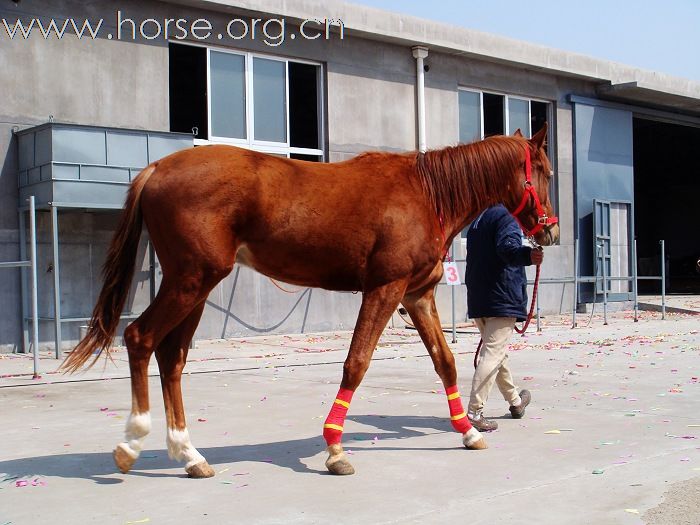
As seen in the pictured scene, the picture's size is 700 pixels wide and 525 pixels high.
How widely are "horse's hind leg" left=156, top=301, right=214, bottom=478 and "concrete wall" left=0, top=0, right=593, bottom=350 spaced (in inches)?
345

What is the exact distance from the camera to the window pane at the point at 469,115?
65.7 ft

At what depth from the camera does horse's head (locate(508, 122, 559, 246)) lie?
6410mm

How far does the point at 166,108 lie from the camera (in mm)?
15219

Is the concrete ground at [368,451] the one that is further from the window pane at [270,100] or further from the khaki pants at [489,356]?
the window pane at [270,100]

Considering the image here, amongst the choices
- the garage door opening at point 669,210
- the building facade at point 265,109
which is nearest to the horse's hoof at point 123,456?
the building facade at point 265,109

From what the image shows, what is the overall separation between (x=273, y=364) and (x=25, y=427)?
500 cm

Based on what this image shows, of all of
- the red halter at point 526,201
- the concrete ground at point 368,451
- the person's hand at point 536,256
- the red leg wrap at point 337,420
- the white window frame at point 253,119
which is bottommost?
the concrete ground at point 368,451

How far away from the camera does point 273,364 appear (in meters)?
12.0

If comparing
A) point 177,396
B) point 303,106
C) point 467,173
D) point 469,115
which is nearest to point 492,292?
point 467,173

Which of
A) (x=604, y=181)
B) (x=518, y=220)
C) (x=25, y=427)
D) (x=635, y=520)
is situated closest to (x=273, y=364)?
(x=25, y=427)

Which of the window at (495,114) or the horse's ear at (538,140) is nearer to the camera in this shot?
the horse's ear at (538,140)

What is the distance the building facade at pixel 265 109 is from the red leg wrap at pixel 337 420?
485 centimetres

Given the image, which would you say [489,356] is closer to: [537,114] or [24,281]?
[24,281]

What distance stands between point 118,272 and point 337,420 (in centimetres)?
169
